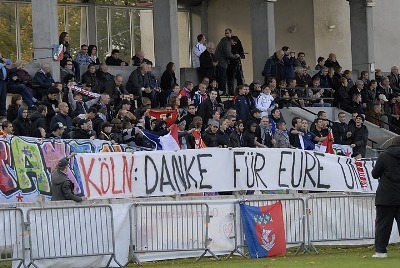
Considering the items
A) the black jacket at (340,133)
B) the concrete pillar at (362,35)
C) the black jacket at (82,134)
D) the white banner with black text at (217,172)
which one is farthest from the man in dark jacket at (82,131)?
the concrete pillar at (362,35)

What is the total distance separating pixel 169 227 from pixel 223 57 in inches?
518

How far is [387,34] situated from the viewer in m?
40.9

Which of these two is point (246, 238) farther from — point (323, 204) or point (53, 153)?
point (53, 153)

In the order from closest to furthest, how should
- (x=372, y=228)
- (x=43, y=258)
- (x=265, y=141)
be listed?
(x=43, y=258), (x=372, y=228), (x=265, y=141)

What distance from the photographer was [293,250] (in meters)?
21.1

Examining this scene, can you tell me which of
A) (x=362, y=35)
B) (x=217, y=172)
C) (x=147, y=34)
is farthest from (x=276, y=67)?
(x=217, y=172)

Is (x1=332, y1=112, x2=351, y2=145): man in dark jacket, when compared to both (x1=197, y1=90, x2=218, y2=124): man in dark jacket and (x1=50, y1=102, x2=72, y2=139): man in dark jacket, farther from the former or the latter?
(x1=50, y1=102, x2=72, y2=139): man in dark jacket

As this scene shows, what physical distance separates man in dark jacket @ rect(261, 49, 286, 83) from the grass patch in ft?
39.0

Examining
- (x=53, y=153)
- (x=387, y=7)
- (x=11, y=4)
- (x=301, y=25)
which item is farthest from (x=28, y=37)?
(x=53, y=153)

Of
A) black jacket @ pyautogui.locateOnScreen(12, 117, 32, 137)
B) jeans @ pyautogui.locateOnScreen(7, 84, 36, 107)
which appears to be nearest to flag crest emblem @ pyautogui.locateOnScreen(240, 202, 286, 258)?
black jacket @ pyautogui.locateOnScreen(12, 117, 32, 137)

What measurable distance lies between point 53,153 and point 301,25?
19.2 m

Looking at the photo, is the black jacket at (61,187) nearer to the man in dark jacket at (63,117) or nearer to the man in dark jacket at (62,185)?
the man in dark jacket at (62,185)

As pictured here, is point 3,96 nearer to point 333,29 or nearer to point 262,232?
point 262,232

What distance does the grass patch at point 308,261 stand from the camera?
17.5m
